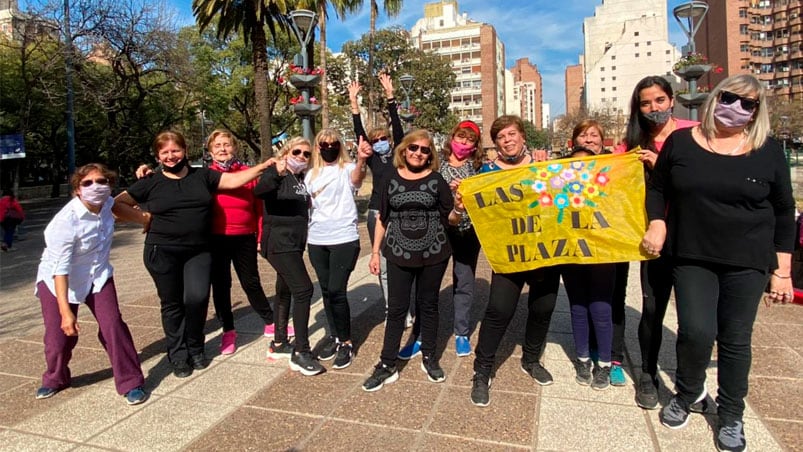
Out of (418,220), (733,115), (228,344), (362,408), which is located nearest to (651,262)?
Result: (733,115)

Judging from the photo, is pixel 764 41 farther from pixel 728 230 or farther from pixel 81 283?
pixel 81 283

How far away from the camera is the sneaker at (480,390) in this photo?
3.49 m

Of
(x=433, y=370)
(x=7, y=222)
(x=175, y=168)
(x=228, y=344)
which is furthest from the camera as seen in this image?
(x=7, y=222)

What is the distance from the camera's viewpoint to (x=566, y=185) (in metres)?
3.62

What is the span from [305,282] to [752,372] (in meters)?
3.40

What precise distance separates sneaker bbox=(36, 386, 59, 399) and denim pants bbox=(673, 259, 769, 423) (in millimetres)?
4178

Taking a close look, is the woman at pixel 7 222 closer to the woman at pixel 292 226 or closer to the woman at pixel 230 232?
the woman at pixel 230 232

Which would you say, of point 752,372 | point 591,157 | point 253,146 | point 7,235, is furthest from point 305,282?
point 253,146

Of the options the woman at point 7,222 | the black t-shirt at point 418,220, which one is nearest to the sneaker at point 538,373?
the black t-shirt at point 418,220

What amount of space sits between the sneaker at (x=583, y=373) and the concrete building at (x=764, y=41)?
310 ft

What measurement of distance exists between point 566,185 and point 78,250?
131 inches

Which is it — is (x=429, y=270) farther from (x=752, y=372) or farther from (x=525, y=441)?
(x=752, y=372)

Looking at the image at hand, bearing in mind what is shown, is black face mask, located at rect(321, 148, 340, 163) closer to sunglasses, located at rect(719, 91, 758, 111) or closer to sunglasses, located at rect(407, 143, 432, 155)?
sunglasses, located at rect(407, 143, 432, 155)

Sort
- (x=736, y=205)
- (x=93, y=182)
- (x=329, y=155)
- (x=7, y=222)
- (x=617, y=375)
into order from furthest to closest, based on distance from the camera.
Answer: (x=7, y=222)
(x=329, y=155)
(x=617, y=375)
(x=93, y=182)
(x=736, y=205)
